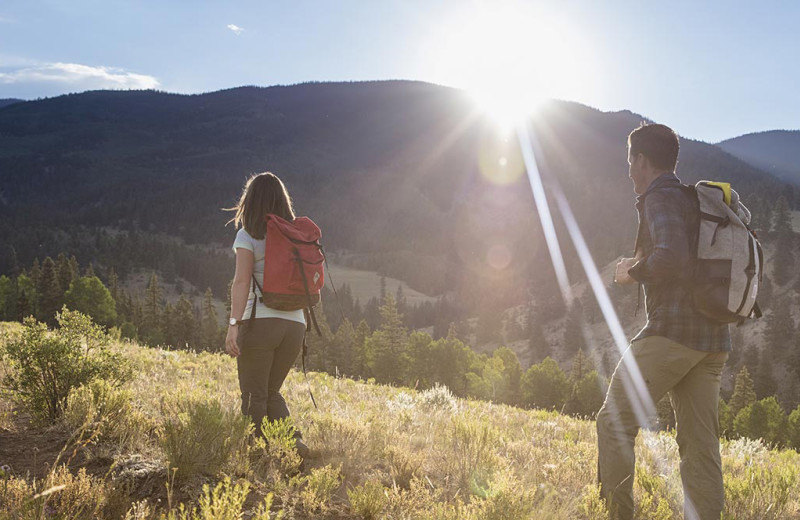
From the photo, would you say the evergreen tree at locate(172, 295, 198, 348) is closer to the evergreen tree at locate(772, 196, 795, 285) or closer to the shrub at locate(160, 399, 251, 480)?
the shrub at locate(160, 399, 251, 480)

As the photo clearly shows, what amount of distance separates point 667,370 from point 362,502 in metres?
2.06

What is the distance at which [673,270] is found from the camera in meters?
3.03

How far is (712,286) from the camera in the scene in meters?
3.06

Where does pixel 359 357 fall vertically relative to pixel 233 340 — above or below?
below

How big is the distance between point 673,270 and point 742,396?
65.1 metres

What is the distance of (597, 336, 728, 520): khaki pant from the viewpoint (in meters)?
3.19

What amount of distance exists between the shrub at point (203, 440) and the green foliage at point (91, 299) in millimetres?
51328

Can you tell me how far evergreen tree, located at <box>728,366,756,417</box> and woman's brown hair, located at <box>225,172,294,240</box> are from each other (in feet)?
206

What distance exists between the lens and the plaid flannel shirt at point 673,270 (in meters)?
3.03

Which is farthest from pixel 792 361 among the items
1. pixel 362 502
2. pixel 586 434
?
pixel 362 502

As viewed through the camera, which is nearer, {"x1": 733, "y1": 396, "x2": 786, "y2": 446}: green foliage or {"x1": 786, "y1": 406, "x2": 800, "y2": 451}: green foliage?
{"x1": 786, "y1": 406, "x2": 800, "y2": 451}: green foliage

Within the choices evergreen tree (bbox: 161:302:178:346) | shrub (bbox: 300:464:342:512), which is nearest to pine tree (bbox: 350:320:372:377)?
evergreen tree (bbox: 161:302:178:346)

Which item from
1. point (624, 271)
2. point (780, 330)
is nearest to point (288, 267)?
point (624, 271)

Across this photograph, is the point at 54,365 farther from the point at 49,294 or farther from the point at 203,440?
the point at 49,294
